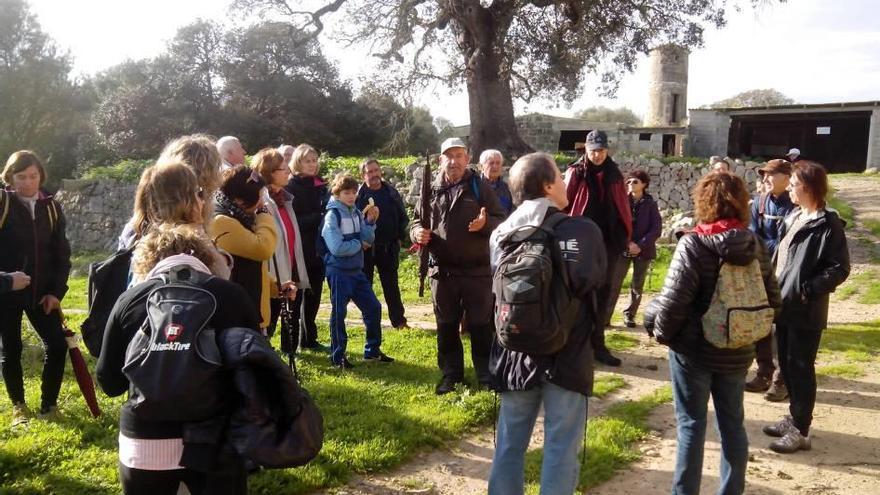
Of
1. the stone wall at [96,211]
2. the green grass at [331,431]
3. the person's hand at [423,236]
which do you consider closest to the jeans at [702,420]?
the green grass at [331,431]

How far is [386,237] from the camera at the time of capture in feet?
24.6

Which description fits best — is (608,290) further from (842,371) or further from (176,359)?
(176,359)

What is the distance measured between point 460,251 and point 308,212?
225cm

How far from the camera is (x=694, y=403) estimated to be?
328 centimetres

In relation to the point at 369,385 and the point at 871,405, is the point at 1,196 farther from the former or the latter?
the point at 871,405

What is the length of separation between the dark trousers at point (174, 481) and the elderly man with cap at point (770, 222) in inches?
174

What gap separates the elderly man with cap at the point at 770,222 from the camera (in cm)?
538

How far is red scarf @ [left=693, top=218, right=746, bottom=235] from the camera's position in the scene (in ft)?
10.6

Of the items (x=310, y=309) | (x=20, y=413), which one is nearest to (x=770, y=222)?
(x=310, y=309)

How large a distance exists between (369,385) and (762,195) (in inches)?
153

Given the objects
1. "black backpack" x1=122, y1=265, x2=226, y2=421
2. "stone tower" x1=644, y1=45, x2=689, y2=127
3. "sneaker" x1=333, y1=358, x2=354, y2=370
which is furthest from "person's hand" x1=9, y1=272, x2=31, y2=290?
"stone tower" x1=644, y1=45, x2=689, y2=127

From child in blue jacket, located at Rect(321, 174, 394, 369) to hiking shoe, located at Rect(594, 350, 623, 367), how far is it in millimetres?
2112

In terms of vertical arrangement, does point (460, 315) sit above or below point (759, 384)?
above

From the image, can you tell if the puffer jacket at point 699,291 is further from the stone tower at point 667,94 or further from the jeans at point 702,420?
the stone tower at point 667,94
